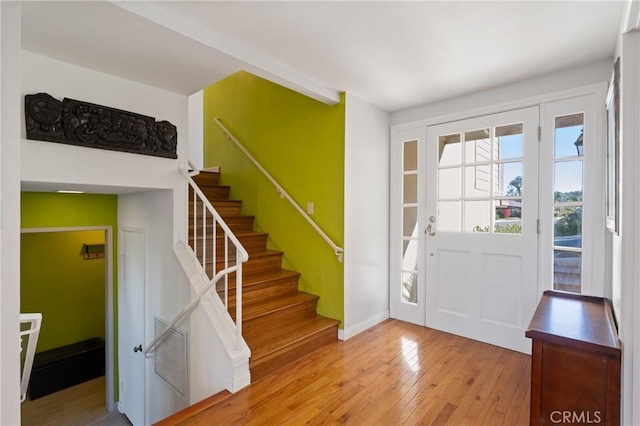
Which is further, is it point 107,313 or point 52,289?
point 52,289

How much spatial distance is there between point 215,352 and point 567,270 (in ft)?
9.31

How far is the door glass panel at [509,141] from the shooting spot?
9.00 ft

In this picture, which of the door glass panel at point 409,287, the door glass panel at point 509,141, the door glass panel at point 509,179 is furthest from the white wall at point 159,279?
the door glass panel at point 509,141

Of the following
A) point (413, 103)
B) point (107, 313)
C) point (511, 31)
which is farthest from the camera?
point (107, 313)

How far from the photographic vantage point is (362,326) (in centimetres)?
318

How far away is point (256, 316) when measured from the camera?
104 inches

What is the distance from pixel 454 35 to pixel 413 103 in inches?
50.6

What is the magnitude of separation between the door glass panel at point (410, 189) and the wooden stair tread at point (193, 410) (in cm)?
249

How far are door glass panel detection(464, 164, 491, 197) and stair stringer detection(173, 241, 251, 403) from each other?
2.44 metres

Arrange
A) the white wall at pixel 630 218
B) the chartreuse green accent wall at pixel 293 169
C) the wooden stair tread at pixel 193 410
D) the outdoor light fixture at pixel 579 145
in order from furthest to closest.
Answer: the chartreuse green accent wall at pixel 293 169 → the outdoor light fixture at pixel 579 145 → the wooden stair tread at pixel 193 410 → the white wall at pixel 630 218

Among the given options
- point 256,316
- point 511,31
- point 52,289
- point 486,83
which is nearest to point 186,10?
point 511,31

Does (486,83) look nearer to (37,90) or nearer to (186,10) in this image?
(186,10)

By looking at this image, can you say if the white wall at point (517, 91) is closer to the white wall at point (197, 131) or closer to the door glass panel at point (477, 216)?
the door glass panel at point (477, 216)

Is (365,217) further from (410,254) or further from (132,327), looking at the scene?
(132,327)
